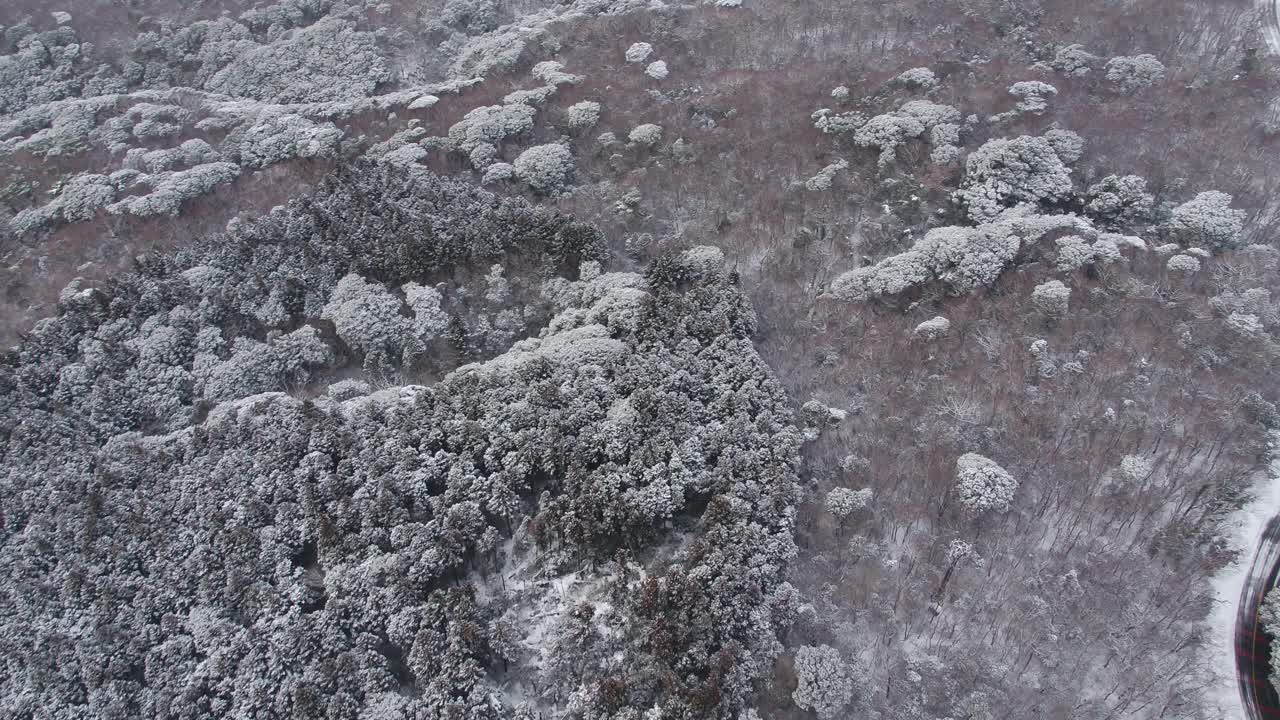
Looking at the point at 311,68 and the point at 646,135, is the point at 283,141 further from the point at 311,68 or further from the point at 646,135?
the point at 646,135

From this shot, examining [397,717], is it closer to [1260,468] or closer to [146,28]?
[1260,468]

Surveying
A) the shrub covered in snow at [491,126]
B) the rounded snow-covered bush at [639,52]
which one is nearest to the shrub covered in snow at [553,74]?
the rounded snow-covered bush at [639,52]

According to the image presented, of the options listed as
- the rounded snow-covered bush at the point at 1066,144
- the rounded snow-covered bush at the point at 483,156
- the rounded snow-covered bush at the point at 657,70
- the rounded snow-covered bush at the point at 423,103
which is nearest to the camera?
the rounded snow-covered bush at the point at 1066,144

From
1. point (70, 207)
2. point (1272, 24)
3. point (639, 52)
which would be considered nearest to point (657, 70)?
point (639, 52)

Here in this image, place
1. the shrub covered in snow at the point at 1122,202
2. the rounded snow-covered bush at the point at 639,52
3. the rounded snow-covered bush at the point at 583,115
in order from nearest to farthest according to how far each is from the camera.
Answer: the shrub covered in snow at the point at 1122,202 → the rounded snow-covered bush at the point at 583,115 → the rounded snow-covered bush at the point at 639,52

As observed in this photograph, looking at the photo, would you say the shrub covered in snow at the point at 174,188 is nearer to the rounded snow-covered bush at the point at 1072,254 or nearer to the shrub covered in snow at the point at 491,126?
the shrub covered in snow at the point at 491,126

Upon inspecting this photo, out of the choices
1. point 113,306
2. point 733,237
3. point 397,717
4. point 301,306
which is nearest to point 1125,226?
point 733,237
